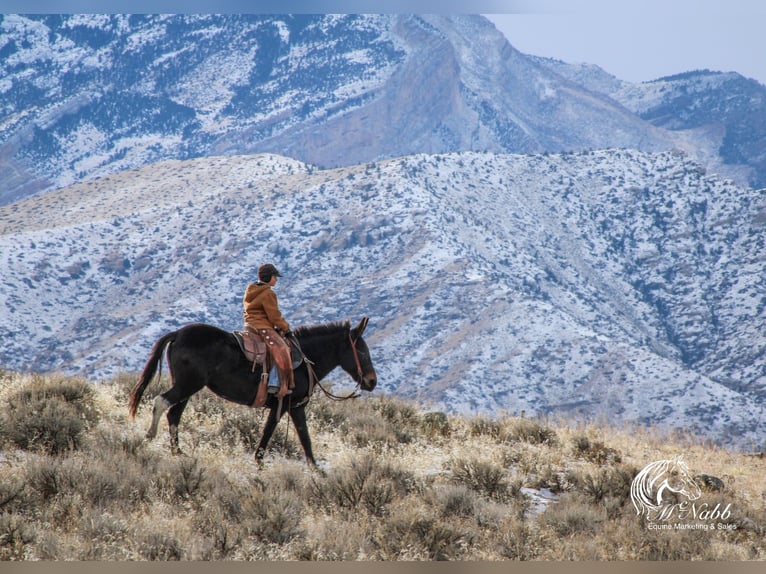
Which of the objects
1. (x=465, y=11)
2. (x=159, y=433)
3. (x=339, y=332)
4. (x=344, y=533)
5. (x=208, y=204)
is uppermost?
(x=465, y=11)

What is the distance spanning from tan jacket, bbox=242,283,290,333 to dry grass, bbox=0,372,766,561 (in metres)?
1.63

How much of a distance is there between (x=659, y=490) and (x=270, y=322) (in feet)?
16.4

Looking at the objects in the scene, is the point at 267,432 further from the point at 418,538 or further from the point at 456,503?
the point at 418,538

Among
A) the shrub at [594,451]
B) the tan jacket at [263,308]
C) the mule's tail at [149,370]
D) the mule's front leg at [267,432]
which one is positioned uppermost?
the tan jacket at [263,308]

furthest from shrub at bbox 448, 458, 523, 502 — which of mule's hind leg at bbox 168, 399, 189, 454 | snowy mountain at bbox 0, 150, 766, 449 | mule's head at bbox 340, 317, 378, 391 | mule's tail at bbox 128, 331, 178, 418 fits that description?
snowy mountain at bbox 0, 150, 766, 449

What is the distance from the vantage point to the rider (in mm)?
11117

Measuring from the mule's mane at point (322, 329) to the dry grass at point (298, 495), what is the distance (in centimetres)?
154

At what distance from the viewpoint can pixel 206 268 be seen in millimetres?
153250

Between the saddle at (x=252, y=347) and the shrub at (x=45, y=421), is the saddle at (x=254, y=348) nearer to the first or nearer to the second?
the saddle at (x=252, y=347)

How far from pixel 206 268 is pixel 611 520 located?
480 ft

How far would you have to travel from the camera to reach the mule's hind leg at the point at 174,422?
35.9 ft

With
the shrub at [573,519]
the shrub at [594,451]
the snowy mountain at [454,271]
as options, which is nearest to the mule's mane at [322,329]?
the shrub at [573,519]

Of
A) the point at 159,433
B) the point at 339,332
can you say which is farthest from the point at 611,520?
the point at 159,433

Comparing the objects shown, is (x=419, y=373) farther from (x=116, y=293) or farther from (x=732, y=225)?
(x=732, y=225)
